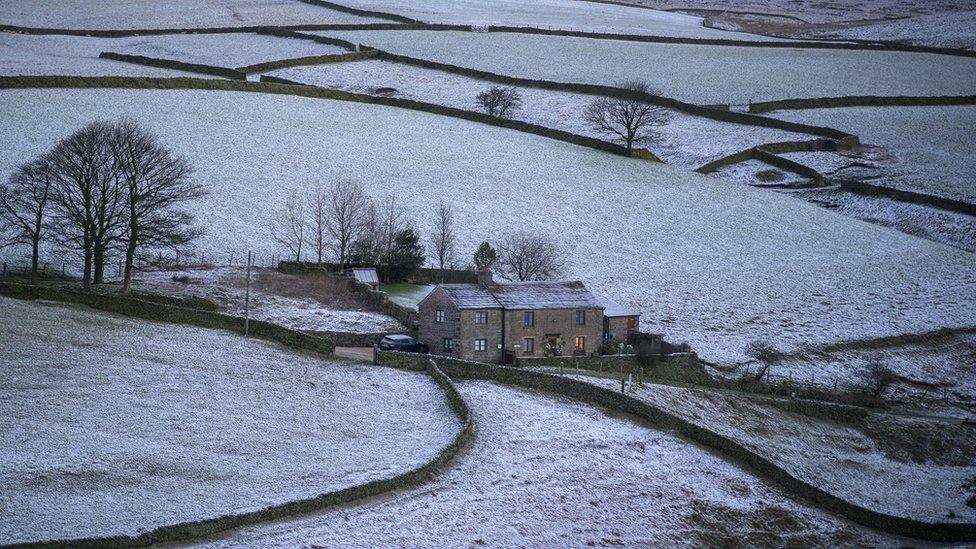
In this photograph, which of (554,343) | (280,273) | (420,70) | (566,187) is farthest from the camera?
(420,70)

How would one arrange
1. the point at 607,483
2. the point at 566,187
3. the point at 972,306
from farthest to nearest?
the point at 566,187 < the point at 972,306 < the point at 607,483

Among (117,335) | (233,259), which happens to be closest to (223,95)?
(233,259)

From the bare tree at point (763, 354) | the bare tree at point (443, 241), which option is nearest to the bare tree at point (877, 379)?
the bare tree at point (763, 354)

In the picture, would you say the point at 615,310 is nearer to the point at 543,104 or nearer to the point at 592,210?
the point at 592,210

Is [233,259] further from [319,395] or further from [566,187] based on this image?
[566,187]

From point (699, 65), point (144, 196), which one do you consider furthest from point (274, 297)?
point (699, 65)

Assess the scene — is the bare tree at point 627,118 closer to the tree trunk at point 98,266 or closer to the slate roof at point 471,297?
the slate roof at point 471,297

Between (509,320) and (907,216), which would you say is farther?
(907,216)

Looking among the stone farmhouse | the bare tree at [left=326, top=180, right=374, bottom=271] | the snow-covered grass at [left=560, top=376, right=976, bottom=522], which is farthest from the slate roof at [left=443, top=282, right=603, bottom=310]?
the bare tree at [left=326, top=180, right=374, bottom=271]
